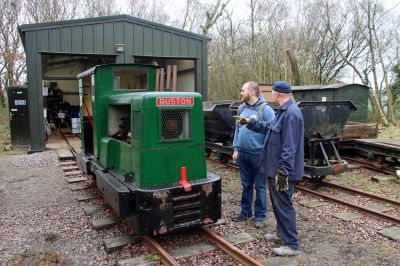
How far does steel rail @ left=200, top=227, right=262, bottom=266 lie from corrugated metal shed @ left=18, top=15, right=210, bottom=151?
8.60 m

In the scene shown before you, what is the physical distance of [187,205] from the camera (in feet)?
13.8

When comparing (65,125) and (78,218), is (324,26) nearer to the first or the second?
(65,125)

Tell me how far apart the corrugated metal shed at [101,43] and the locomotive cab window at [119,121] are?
681cm

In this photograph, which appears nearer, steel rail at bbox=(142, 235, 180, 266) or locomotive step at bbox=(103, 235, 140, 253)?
steel rail at bbox=(142, 235, 180, 266)

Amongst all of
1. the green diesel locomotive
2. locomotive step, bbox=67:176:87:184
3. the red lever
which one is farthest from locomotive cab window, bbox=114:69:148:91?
locomotive step, bbox=67:176:87:184

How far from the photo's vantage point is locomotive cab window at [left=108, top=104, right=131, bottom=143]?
17.6 ft

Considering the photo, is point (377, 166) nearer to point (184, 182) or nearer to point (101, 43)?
point (184, 182)

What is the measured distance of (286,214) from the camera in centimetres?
395

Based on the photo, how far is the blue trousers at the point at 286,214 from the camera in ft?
12.9

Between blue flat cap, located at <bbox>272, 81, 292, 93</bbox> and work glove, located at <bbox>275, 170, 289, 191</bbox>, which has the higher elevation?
blue flat cap, located at <bbox>272, 81, 292, 93</bbox>

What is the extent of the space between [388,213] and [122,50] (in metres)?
9.44

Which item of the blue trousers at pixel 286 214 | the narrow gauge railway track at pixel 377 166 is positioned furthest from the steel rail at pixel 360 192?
the blue trousers at pixel 286 214

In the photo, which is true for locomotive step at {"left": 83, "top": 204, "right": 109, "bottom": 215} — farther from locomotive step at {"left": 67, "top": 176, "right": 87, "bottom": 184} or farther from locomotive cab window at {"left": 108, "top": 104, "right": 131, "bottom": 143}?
locomotive step at {"left": 67, "top": 176, "right": 87, "bottom": 184}

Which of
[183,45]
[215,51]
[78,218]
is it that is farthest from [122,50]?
[215,51]
